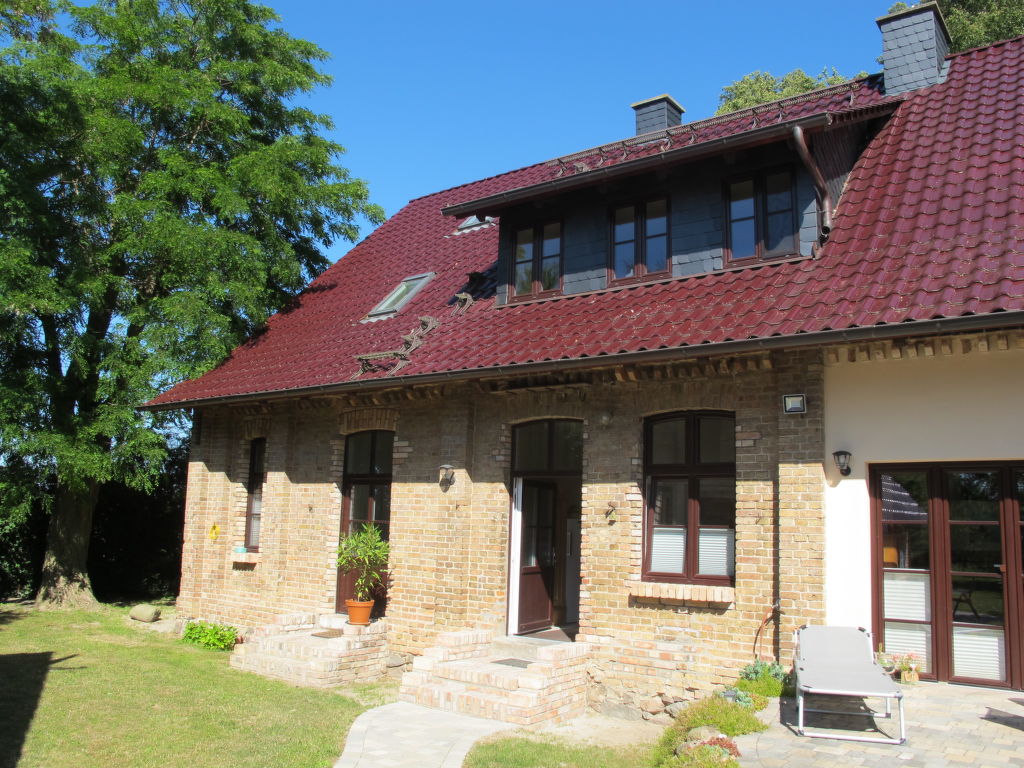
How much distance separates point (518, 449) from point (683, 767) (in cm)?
528

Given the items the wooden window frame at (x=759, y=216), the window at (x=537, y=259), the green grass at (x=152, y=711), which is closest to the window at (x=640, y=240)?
the wooden window frame at (x=759, y=216)

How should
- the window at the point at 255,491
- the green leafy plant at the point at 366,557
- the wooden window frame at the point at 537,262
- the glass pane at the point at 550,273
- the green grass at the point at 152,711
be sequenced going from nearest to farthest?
1. the green grass at the point at 152,711
2. the wooden window frame at the point at 537,262
3. the glass pane at the point at 550,273
4. the green leafy plant at the point at 366,557
5. the window at the point at 255,491

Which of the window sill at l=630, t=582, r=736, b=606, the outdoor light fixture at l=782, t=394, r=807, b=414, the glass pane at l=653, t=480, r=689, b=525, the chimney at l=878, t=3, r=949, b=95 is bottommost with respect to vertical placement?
the window sill at l=630, t=582, r=736, b=606

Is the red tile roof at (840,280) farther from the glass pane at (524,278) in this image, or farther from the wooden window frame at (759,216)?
the glass pane at (524,278)

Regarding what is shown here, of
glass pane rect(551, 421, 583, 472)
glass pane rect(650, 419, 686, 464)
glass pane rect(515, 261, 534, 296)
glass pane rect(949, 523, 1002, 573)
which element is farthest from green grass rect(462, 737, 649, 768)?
glass pane rect(515, 261, 534, 296)

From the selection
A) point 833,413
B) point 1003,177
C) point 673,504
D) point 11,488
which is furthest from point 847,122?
point 11,488

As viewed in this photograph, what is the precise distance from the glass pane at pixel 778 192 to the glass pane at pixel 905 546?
3712mm

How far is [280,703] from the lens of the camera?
A: 29.4 feet

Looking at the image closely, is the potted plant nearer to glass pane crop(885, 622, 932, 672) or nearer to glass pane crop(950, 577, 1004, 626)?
glass pane crop(885, 622, 932, 672)

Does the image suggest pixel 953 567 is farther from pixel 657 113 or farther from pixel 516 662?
pixel 657 113

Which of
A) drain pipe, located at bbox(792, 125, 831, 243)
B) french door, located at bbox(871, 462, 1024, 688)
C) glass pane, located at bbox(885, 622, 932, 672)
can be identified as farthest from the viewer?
drain pipe, located at bbox(792, 125, 831, 243)

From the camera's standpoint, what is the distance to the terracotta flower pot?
37.1ft

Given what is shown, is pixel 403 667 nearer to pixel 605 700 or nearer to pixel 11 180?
pixel 605 700

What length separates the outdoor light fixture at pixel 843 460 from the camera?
7.70 meters
